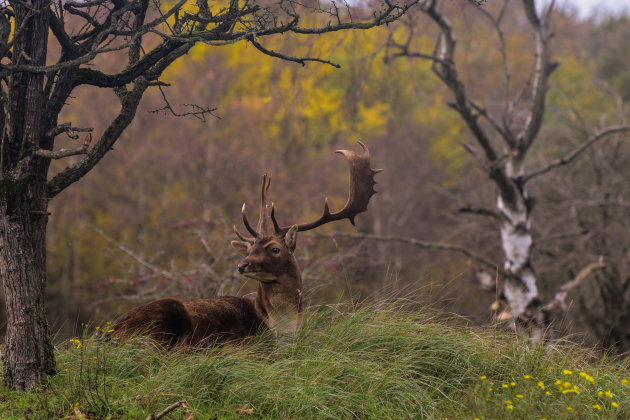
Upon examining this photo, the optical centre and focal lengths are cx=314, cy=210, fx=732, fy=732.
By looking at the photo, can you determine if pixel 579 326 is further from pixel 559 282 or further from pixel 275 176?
pixel 275 176

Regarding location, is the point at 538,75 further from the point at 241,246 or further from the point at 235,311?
the point at 235,311

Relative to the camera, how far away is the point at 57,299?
2352 cm

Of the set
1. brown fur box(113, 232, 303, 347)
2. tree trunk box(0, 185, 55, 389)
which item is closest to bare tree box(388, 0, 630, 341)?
brown fur box(113, 232, 303, 347)

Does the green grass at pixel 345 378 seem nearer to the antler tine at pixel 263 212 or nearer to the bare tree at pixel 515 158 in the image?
the antler tine at pixel 263 212

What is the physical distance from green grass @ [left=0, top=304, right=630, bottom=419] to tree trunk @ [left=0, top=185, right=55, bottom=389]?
0.54 ft

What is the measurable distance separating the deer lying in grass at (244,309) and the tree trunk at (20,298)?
0.72 metres

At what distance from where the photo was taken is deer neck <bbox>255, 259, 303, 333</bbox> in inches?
245

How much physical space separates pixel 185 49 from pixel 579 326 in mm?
12975

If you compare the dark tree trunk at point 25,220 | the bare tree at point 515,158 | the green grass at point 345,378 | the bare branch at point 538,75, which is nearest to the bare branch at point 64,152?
the dark tree trunk at point 25,220

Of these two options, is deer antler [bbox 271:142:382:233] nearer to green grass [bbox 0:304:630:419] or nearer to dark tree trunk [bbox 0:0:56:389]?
green grass [bbox 0:304:630:419]

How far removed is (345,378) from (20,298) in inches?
96.7

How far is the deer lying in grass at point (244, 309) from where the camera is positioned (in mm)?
5973

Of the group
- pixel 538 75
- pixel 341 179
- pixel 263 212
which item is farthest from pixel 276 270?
pixel 341 179

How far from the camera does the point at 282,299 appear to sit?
6250mm
